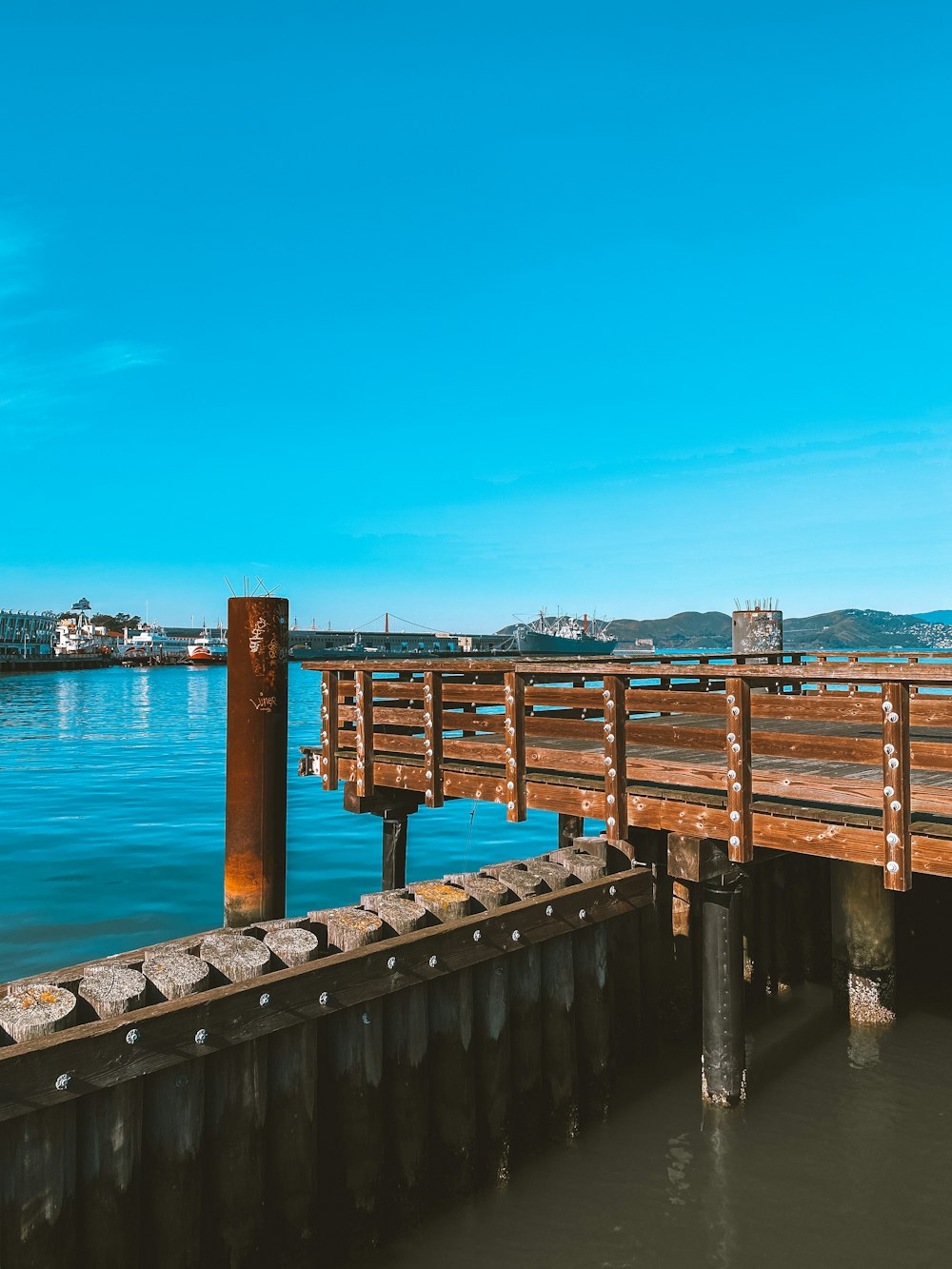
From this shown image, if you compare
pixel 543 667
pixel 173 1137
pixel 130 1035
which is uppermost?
pixel 543 667

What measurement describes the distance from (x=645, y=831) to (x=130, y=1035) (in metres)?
6.01

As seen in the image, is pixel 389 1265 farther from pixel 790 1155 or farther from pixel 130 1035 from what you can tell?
pixel 790 1155

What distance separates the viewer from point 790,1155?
311 inches

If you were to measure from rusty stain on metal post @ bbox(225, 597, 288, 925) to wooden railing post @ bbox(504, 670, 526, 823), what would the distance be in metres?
2.40

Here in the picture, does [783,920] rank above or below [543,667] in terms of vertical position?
below

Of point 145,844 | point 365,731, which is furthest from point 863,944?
point 145,844

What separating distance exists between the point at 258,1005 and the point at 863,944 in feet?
24.2

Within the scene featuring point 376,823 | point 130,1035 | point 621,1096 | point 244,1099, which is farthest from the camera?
point 376,823

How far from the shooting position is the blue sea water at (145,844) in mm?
16109

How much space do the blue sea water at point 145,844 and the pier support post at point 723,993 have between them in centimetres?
1015

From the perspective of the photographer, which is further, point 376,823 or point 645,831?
point 376,823


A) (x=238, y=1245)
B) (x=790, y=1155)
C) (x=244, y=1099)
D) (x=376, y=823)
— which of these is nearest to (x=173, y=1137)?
(x=244, y=1099)

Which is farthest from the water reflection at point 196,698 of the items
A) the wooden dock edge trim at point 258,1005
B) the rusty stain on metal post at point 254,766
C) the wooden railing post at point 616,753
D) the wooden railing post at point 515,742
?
the wooden dock edge trim at point 258,1005

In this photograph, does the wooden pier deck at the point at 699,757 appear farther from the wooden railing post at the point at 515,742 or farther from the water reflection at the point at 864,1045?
the water reflection at the point at 864,1045
